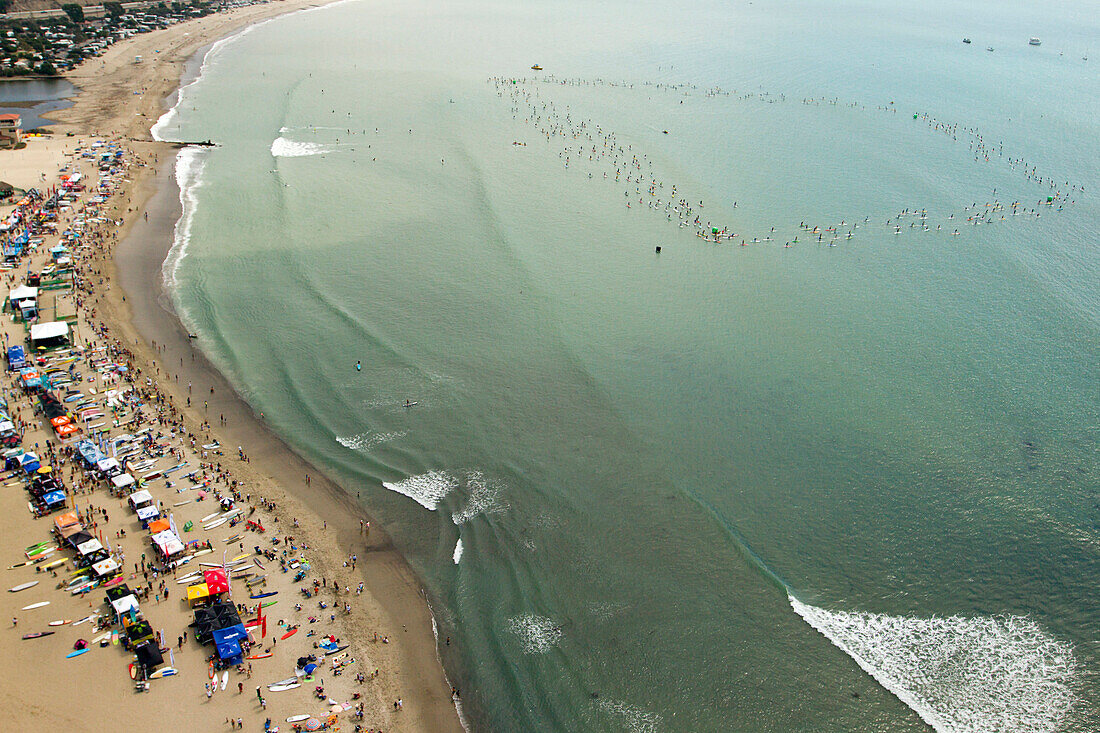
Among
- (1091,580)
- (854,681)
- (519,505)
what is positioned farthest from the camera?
(519,505)

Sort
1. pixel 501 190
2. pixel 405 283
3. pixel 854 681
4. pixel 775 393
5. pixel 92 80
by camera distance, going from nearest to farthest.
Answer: pixel 854 681
pixel 775 393
pixel 405 283
pixel 501 190
pixel 92 80

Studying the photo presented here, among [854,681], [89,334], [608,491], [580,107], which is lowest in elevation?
[854,681]

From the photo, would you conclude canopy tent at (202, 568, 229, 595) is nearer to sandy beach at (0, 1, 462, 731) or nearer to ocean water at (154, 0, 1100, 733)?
sandy beach at (0, 1, 462, 731)

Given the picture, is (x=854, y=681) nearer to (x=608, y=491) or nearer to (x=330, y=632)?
(x=608, y=491)

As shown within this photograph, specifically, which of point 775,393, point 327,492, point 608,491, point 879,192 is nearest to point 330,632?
point 327,492

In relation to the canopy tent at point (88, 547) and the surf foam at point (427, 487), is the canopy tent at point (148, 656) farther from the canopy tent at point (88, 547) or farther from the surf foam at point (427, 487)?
the surf foam at point (427, 487)

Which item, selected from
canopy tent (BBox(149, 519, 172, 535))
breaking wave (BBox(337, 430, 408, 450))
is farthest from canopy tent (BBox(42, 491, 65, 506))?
breaking wave (BBox(337, 430, 408, 450))

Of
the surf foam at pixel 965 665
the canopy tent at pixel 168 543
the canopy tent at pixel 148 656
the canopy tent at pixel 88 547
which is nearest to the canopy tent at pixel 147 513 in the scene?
the canopy tent at pixel 168 543
